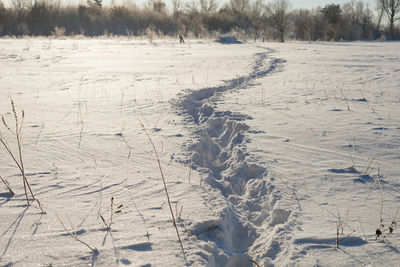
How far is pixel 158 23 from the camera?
2314 cm

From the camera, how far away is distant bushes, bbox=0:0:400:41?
2023 centimetres

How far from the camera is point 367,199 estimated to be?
2.15 meters

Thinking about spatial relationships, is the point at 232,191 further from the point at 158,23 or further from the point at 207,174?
the point at 158,23

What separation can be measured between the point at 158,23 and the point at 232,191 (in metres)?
22.4

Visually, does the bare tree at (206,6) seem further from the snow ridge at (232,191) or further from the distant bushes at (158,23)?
the snow ridge at (232,191)

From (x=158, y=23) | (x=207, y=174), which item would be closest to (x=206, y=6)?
(x=158, y=23)

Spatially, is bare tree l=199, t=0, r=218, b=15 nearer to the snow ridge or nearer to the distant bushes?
the distant bushes

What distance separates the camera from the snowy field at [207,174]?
1721 millimetres

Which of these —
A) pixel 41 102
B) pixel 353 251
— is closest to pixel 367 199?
pixel 353 251

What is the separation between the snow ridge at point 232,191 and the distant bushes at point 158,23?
15319 millimetres

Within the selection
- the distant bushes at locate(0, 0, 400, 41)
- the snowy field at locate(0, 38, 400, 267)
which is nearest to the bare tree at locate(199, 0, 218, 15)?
the distant bushes at locate(0, 0, 400, 41)

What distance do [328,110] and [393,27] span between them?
26991 millimetres

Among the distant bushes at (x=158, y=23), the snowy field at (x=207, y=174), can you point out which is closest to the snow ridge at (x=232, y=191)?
the snowy field at (x=207, y=174)

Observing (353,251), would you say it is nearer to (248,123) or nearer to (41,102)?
(248,123)
